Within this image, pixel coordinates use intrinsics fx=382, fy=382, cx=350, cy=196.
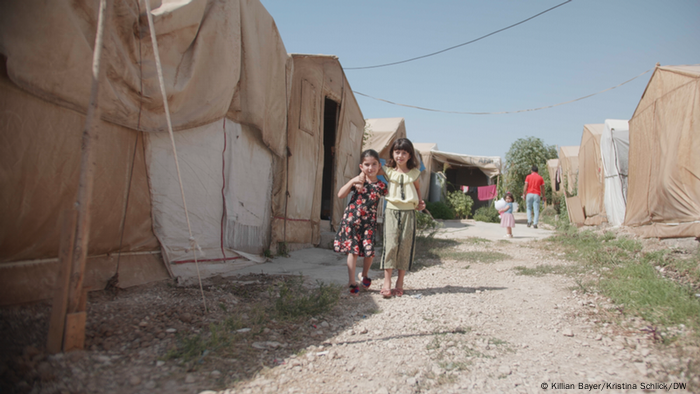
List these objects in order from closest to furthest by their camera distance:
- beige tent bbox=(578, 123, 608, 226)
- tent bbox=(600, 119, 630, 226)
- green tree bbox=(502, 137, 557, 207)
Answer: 1. tent bbox=(600, 119, 630, 226)
2. beige tent bbox=(578, 123, 608, 226)
3. green tree bbox=(502, 137, 557, 207)

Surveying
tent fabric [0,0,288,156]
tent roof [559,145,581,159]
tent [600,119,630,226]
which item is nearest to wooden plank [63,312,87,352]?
tent fabric [0,0,288,156]

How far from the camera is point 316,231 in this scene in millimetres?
6160

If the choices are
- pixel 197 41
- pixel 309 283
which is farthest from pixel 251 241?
pixel 197 41

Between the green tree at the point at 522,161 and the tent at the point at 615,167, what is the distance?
7.95 metres

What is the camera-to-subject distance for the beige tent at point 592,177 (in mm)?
9633

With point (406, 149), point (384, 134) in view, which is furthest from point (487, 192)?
point (406, 149)

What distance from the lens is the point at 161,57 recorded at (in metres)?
3.06

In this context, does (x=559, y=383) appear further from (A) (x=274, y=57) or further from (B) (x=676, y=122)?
(B) (x=676, y=122)

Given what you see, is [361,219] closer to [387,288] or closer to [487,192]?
[387,288]

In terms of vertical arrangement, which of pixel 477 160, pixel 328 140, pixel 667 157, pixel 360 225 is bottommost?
pixel 360 225

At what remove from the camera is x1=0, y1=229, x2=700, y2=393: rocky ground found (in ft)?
5.42

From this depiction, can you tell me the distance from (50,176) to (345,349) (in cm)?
212

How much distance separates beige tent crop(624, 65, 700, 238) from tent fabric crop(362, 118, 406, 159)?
18.2 feet

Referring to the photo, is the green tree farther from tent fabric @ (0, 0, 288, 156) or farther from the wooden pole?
the wooden pole
